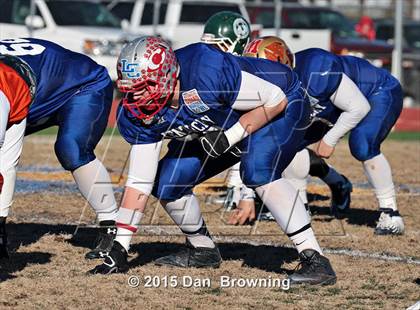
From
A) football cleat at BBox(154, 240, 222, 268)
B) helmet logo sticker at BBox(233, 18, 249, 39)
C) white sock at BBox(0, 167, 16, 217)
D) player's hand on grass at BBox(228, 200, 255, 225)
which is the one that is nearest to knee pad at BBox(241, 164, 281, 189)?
football cleat at BBox(154, 240, 222, 268)

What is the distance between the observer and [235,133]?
589cm

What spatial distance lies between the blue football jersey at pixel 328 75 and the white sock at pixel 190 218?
123cm

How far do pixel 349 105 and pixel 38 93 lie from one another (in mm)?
2213

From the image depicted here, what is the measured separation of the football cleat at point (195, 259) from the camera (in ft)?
21.4

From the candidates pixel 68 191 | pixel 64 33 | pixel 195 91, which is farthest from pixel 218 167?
pixel 64 33

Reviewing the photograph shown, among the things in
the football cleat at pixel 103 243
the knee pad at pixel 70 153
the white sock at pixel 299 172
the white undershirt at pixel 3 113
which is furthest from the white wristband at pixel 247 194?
the white undershirt at pixel 3 113

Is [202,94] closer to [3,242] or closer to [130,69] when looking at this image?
[130,69]

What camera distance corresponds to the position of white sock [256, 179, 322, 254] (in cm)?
598

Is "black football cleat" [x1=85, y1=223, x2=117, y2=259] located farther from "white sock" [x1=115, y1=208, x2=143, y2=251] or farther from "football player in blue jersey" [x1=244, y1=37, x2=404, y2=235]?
"football player in blue jersey" [x1=244, y1=37, x2=404, y2=235]

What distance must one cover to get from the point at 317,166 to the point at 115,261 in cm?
306

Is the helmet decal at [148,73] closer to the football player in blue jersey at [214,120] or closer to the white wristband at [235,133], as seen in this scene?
the football player in blue jersey at [214,120]

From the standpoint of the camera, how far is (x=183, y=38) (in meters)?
19.1

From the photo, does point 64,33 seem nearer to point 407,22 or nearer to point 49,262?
point 407,22

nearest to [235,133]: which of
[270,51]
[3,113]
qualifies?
[3,113]
